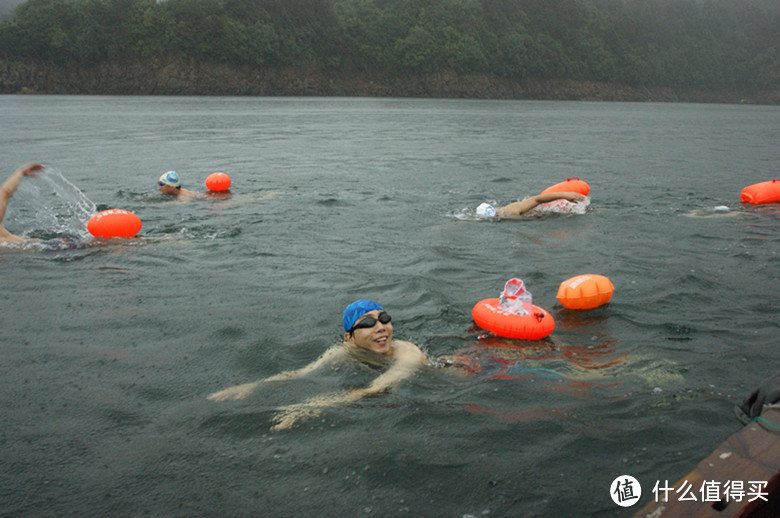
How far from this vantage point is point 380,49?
104 meters

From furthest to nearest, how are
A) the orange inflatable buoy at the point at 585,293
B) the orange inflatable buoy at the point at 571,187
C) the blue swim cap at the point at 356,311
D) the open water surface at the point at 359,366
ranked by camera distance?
the orange inflatable buoy at the point at 571,187 < the orange inflatable buoy at the point at 585,293 < the blue swim cap at the point at 356,311 < the open water surface at the point at 359,366

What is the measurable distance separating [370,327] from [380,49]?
106m

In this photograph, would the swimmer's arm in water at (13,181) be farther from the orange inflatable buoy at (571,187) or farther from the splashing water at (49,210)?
the orange inflatable buoy at (571,187)

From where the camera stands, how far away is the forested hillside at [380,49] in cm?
8469

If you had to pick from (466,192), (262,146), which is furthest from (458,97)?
(466,192)

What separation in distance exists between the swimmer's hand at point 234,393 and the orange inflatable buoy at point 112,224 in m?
5.91

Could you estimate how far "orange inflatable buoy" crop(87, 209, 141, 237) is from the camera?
385 inches

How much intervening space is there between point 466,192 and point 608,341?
9.29m

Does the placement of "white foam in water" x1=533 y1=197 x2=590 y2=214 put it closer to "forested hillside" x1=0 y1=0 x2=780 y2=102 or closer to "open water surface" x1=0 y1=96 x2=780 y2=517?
"open water surface" x1=0 y1=96 x2=780 y2=517

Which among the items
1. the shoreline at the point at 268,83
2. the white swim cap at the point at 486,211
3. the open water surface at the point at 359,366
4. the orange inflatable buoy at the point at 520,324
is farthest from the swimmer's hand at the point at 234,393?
the shoreline at the point at 268,83

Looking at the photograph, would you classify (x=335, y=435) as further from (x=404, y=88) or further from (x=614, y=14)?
(x=614, y=14)

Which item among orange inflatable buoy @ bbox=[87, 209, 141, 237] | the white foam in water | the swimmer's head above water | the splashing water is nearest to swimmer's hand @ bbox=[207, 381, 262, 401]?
the swimmer's head above water

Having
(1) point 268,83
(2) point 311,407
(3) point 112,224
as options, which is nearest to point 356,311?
(2) point 311,407

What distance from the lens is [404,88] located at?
10262 cm
